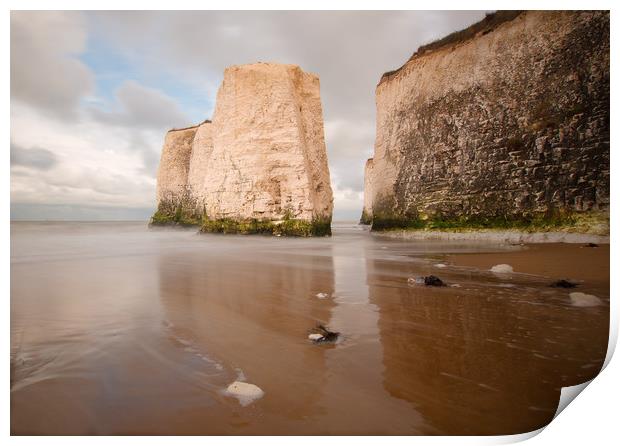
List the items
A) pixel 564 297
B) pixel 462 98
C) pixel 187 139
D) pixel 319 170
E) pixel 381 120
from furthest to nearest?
pixel 187 139 → pixel 381 120 → pixel 319 170 → pixel 462 98 → pixel 564 297

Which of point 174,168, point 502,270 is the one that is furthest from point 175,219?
point 502,270

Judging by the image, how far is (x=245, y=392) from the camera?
137 centimetres

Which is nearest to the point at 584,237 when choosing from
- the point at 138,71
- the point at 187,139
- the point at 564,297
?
the point at 564,297

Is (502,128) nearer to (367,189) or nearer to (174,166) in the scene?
(174,166)

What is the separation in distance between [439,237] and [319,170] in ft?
21.4

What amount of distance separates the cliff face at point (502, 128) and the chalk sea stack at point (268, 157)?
3727 millimetres

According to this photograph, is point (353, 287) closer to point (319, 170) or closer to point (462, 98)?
point (462, 98)

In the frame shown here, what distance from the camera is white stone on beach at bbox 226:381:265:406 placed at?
135 centimetres

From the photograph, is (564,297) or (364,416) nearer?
(364,416)

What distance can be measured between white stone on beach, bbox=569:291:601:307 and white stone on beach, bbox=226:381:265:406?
262 centimetres

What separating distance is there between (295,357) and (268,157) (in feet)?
42.4

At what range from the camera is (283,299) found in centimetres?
309

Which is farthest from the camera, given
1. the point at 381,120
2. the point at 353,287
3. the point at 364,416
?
the point at 381,120

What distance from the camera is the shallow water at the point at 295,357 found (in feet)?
4.10
